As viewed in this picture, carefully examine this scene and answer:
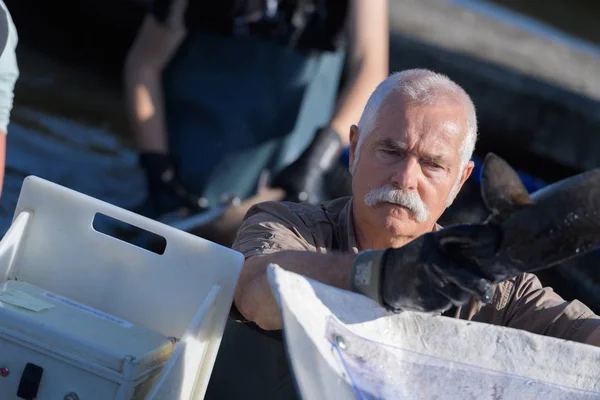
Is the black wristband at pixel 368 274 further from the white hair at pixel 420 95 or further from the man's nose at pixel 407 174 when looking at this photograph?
the white hair at pixel 420 95

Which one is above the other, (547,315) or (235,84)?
(235,84)

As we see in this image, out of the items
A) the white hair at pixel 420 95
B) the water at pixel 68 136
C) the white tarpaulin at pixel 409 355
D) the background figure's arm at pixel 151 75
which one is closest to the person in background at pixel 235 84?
the background figure's arm at pixel 151 75

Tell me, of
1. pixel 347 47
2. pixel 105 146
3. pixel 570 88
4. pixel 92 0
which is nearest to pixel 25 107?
pixel 105 146

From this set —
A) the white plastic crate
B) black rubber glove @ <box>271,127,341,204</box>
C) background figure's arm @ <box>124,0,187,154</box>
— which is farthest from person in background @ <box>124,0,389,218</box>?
the white plastic crate

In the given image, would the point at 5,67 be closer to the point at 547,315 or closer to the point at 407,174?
the point at 407,174

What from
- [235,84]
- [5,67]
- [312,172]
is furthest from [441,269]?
[235,84]

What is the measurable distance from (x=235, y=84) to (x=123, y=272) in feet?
6.90

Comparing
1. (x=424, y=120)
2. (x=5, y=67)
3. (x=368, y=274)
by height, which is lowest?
(x=368, y=274)

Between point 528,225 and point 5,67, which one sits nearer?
point 528,225

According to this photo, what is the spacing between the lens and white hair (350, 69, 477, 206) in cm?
213

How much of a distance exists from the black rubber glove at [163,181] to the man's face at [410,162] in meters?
1.61

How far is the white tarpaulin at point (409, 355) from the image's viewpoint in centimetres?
154

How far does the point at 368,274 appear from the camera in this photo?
5.40ft

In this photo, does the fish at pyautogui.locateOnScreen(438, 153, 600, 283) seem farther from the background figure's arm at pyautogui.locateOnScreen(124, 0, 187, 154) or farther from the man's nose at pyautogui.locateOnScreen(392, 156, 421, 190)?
the background figure's arm at pyautogui.locateOnScreen(124, 0, 187, 154)
